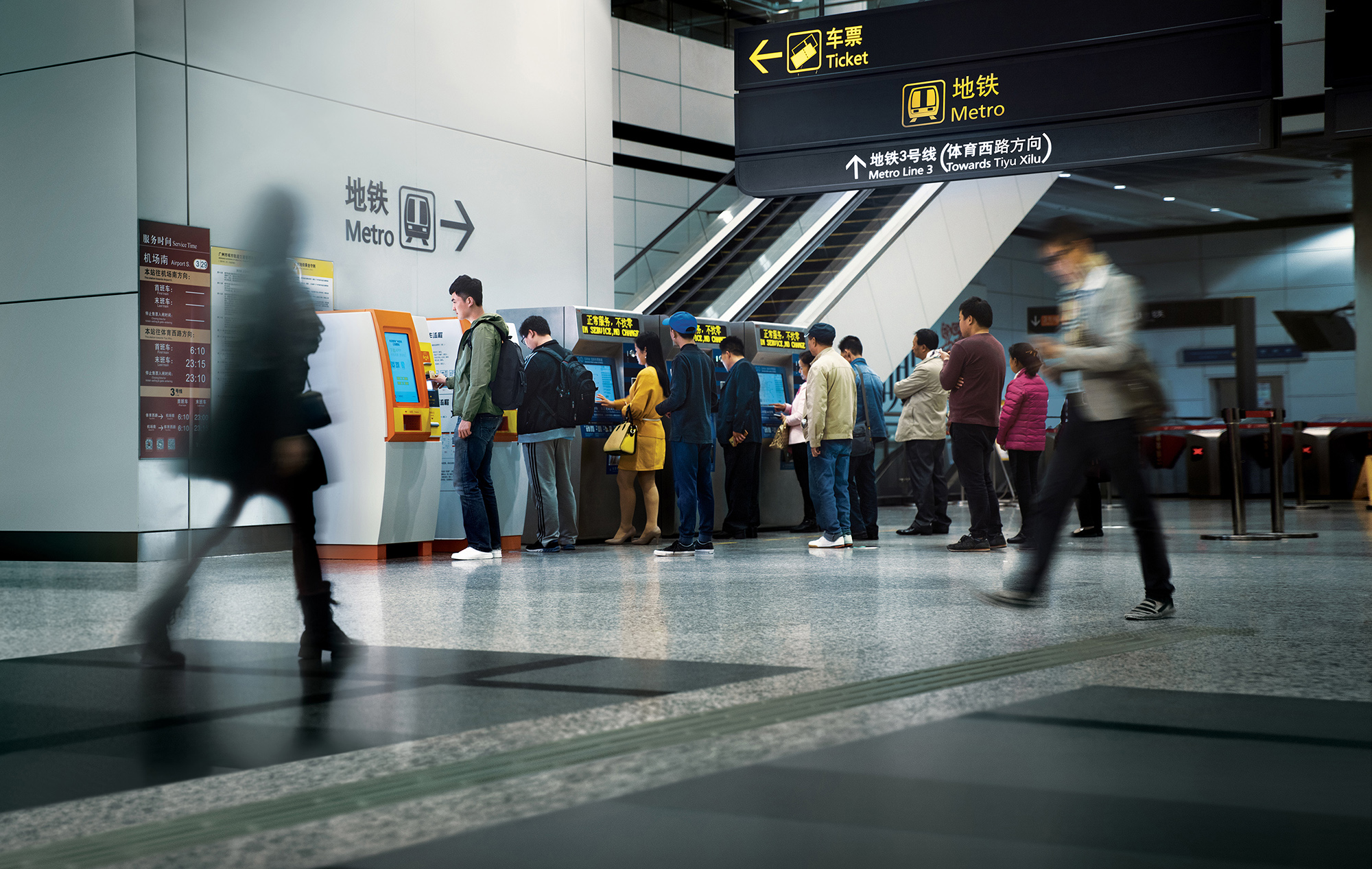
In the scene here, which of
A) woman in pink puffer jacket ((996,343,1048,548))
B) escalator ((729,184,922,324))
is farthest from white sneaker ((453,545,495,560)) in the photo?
escalator ((729,184,922,324))

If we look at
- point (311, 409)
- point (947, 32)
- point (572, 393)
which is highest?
point (947, 32)

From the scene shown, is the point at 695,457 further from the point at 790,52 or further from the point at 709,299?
the point at 709,299

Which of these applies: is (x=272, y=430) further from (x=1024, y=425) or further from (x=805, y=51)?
(x=805, y=51)

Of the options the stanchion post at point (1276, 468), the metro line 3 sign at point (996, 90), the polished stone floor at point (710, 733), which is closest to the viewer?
the polished stone floor at point (710, 733)

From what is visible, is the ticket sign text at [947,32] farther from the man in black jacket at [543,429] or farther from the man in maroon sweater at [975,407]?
the man in black jacket at [543,429]

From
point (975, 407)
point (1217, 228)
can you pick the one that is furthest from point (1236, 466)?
point (1217, 228)

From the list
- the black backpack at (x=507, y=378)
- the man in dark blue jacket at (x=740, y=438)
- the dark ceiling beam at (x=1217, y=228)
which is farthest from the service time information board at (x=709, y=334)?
the dark ceiling beam at (x=1217, y=228)

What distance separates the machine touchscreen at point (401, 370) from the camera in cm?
946

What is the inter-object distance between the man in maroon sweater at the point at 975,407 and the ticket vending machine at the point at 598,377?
119 inches

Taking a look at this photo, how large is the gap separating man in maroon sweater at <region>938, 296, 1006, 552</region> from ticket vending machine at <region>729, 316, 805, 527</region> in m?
3.54

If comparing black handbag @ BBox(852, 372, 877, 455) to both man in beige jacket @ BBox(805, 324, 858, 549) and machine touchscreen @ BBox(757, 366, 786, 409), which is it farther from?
machine touchscreen @ BBox(757, 366, 786, 409)

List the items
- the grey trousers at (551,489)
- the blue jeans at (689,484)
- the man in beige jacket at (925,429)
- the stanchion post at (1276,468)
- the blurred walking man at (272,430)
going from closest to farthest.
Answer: the blurred walking man at (272,430) < the blue jeans at (689,484) < the grey trousers at (551,489) < the stanchion post at (1276,468) < the man in beige jacket at (925,429)

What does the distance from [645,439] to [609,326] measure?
41.4 inches

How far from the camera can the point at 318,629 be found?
4695 millimetres
